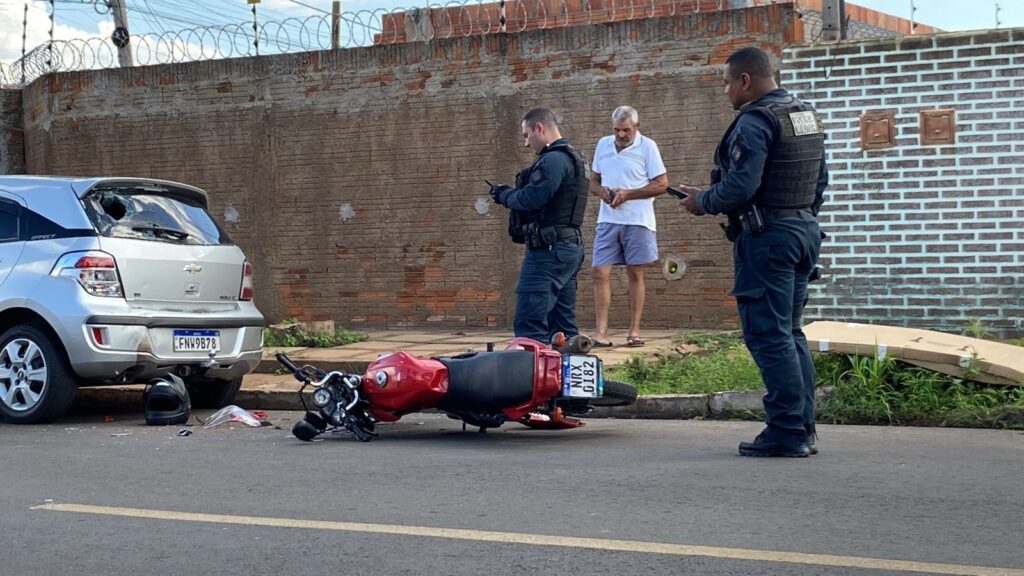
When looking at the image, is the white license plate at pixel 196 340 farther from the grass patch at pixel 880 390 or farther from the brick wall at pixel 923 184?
the brick wall at pixel 923 184

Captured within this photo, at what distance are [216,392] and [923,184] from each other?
572 cm

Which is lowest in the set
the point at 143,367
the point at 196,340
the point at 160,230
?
the point at 143,367

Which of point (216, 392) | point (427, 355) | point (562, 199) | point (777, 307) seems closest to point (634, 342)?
point (427, 355)

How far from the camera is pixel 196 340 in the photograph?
8.20 m

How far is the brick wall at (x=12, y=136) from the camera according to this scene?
15125 millimetres

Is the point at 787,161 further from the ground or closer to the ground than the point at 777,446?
further from the ground

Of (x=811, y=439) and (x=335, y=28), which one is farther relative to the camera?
(x=335, y=28)

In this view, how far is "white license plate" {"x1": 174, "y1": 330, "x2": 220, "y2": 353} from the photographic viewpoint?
26.6ft

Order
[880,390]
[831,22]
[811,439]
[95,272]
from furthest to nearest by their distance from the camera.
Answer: [831,22] < [95,272] < [880,390] < [811,439]

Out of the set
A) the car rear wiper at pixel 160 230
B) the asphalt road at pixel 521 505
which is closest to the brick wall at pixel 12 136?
the car rear wiper at pixel 160 230

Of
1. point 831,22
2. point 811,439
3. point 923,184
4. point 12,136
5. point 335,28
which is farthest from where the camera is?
point 12,136

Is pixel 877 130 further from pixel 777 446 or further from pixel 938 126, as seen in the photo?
pixel 777 446

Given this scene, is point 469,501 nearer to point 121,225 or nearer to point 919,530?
point 919,530

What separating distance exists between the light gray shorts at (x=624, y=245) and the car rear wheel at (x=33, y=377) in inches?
163
